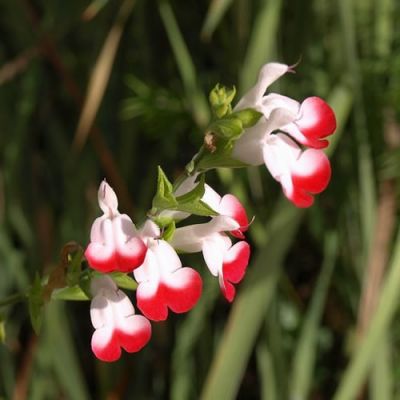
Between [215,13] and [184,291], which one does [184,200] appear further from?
[215,13]

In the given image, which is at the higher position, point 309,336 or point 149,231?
point 149,231

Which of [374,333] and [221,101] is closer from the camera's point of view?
[221,101]

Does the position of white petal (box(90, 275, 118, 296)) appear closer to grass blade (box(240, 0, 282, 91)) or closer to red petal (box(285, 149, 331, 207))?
red petal (box(285, 149, 331, 207))

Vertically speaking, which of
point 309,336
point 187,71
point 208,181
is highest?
point 187,71

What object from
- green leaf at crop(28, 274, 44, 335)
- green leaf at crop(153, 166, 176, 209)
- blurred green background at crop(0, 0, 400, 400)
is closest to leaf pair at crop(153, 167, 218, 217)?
green leaf at crop(153, 166, 176, 209)

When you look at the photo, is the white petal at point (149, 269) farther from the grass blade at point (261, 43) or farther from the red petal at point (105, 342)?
the grass blade at point (261, 43)

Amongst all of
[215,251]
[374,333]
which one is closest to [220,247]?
[215,251]
